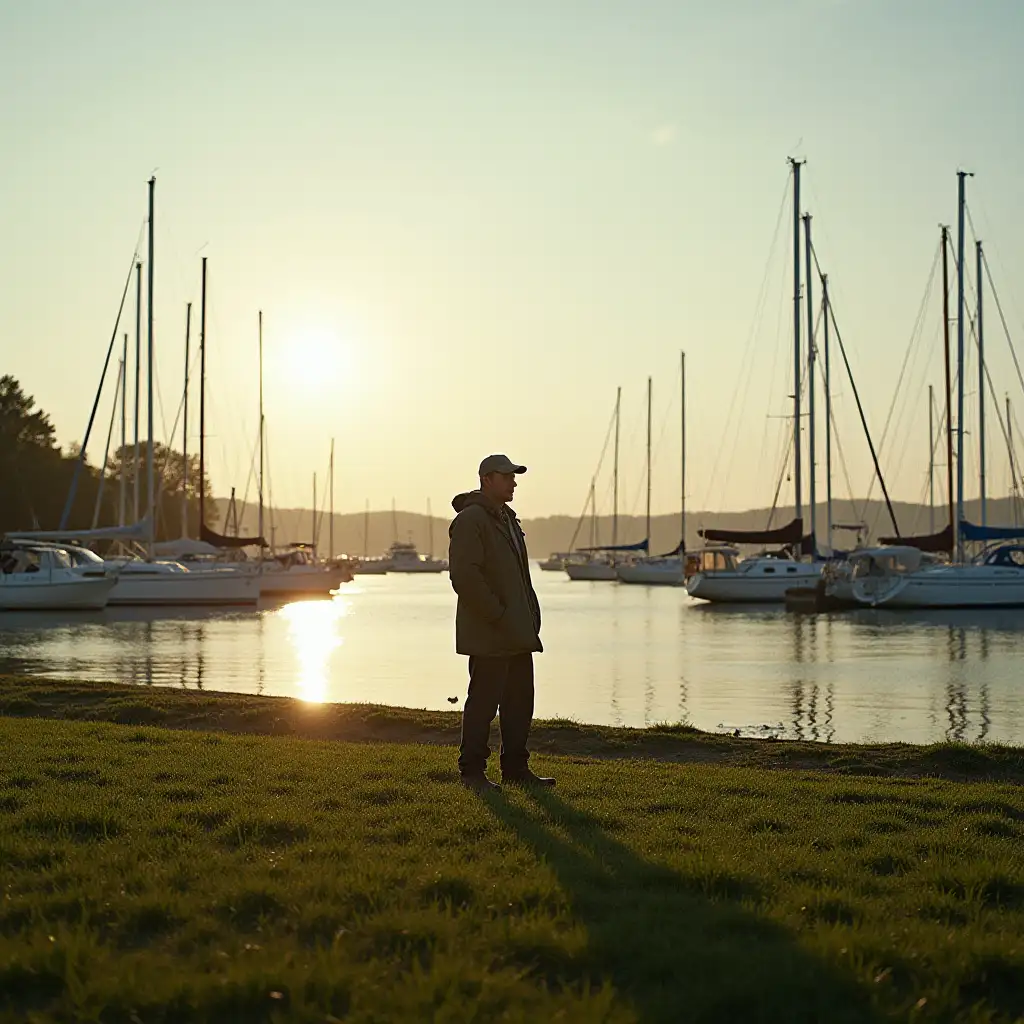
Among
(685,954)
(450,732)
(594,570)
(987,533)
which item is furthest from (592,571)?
(685,954)

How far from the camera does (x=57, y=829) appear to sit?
6938mm

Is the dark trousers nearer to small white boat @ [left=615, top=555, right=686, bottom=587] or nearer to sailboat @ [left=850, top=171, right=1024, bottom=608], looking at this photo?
sailboat @ [left=850, top=171, right=1024, bottom=608]

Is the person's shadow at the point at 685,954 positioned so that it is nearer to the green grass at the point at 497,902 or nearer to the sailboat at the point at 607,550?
the green grass at the point at 497,902

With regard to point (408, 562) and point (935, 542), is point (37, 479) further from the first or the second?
point (408, 562)

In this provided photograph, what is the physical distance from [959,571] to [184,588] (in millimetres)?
31126

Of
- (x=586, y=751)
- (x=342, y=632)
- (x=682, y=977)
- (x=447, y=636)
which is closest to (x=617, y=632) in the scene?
(x=447, y=636)

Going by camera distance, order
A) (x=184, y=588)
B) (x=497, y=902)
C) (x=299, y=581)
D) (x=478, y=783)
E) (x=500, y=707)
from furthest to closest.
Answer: (x=299, y=581) → (x=184, y=588) → (x=500, y=707) → (x=478, y=783) → (x=497, y=902)

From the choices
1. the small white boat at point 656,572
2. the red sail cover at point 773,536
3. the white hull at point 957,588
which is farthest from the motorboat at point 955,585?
the small white boat at point 656,572

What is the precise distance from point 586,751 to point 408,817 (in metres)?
5.55

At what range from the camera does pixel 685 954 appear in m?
4.91

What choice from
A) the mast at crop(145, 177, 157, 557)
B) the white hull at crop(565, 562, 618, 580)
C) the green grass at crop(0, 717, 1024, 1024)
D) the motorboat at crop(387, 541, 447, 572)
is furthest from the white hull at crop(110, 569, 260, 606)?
the motorboat at crop(387, 541, 447, 572)

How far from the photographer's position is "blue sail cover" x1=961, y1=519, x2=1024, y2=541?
5347 centimetres

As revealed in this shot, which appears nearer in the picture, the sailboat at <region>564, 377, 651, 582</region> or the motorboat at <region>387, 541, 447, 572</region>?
the sailboat at <region>564, 377, 651, 582</region>

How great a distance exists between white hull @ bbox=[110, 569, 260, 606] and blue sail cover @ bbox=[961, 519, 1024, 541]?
98.8ft
